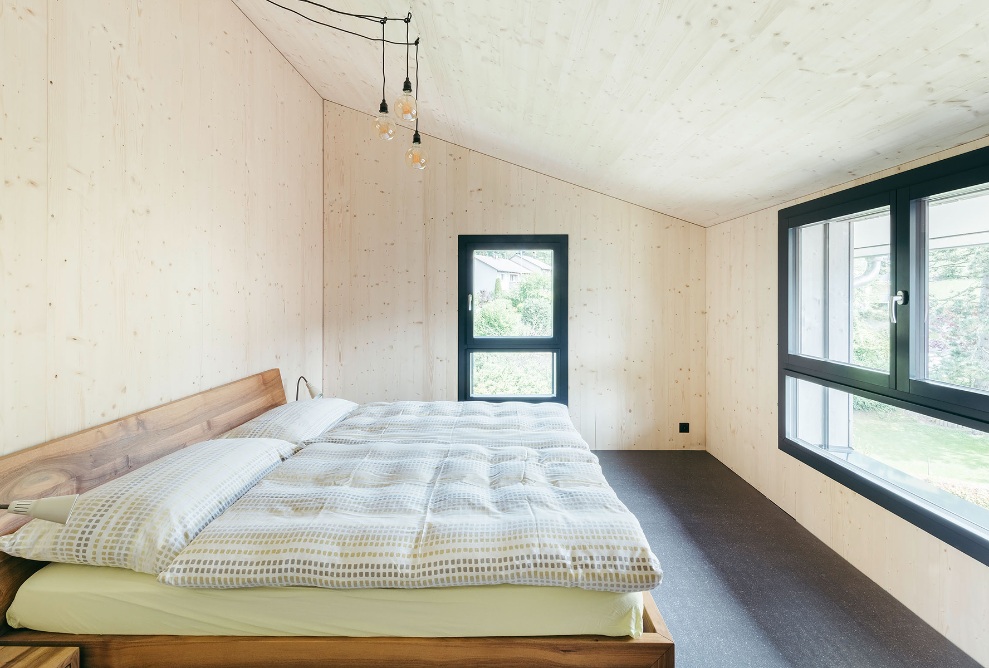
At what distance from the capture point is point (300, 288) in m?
3.83

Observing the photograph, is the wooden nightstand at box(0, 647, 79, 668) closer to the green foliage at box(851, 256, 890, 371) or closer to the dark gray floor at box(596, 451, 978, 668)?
the dark gray floor at box(596, 451, 978, 668)

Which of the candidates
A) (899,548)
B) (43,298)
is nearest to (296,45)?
(43,298)

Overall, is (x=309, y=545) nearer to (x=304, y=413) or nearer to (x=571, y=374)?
A: (x=304, y=413)

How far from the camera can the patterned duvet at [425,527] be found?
136cm

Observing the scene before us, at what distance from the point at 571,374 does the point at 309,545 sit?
10.7ft

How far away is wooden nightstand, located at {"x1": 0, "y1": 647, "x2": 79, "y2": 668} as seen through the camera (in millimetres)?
1244

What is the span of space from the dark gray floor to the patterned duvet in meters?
0.78

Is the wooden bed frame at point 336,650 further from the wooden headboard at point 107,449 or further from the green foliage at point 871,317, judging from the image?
the green foliage at point 871,317

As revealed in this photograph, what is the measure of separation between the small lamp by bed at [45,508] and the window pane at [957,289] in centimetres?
316

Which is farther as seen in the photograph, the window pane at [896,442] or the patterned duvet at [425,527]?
the window pane at [896,442]

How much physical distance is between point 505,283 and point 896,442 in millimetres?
2929

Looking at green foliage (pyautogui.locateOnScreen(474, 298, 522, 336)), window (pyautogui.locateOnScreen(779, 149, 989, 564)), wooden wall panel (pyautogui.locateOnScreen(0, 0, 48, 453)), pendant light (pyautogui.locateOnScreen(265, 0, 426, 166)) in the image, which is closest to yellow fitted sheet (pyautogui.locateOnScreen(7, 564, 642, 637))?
wooden wall panel (pyautogui.locateOnScreen(0, 0, 48, 453))

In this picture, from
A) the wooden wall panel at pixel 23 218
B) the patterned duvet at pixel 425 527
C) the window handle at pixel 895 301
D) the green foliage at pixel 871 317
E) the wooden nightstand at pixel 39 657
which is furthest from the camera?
the green foliage at pixel 871 317

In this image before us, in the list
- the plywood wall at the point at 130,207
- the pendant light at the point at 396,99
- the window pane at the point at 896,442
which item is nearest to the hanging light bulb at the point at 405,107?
the pendant light at the point at 396,99
